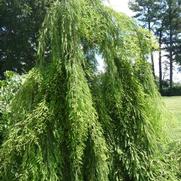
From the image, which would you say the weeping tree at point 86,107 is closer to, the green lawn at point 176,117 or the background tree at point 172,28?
the green lawn at point 176,117

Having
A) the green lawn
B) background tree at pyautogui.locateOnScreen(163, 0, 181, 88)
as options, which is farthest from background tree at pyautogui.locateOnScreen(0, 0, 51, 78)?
background tree at pyautogui.locateOnScreen(163, 0, 181, 88)

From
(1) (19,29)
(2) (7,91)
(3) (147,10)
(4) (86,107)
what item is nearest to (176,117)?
(4) (86,107)

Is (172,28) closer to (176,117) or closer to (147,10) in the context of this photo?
(147,10)

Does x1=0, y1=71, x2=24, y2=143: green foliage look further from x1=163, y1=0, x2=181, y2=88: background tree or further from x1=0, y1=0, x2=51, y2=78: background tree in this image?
x1=163, y1=0, x2=181, y2=88: background tree

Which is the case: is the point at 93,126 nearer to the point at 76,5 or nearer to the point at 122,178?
the point at 122,178

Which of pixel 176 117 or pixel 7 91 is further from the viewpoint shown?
→ pixel 7 91

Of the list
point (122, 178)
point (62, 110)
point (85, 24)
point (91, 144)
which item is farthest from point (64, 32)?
point (122, 178)

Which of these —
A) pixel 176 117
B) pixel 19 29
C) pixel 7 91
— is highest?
pixel 19 29

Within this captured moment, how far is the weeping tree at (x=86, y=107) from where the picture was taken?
2439mm

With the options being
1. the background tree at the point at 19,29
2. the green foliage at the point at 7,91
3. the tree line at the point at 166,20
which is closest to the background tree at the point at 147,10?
the tree line at the point at 166,20

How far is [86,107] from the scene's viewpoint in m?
2.46

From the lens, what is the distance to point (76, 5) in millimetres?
2605

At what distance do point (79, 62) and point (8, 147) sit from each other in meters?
0.61

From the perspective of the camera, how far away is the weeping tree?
2.44 m
